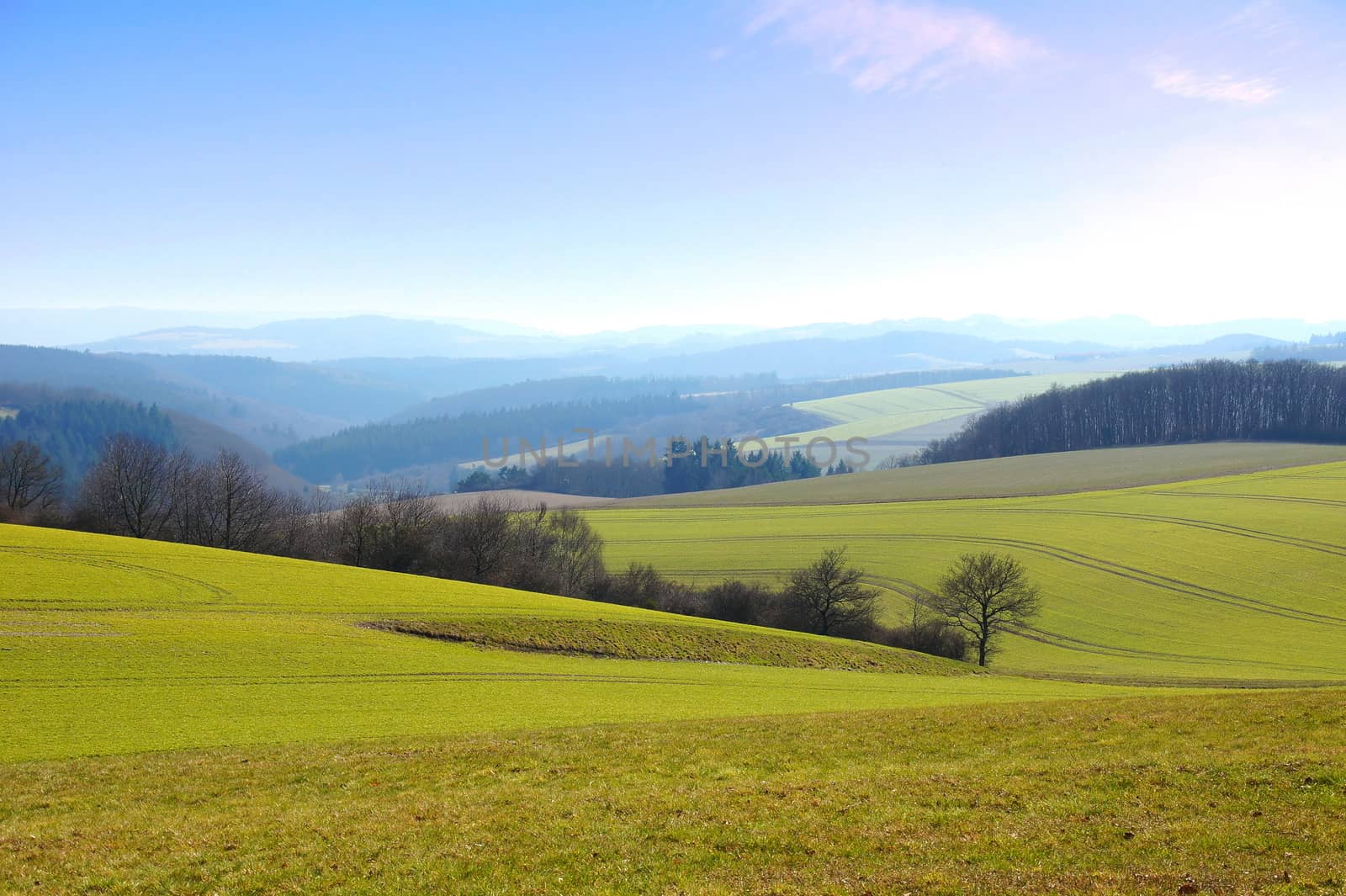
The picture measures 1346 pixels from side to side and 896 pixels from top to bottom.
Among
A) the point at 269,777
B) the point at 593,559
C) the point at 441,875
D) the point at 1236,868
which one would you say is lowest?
the point at 593,559

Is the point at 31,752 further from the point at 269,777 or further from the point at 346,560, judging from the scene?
the point at 346,560

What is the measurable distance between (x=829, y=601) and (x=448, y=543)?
27978 millimetres

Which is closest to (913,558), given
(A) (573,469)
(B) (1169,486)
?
(B) (1169,486)

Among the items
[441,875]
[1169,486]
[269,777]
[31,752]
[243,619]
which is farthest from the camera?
[1169,486]

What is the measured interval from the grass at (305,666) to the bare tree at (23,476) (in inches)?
1490

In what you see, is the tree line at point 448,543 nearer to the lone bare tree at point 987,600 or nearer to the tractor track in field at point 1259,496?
the lone bare tree at point 987,600

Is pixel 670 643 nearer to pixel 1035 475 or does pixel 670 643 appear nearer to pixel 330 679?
pixel 330 679

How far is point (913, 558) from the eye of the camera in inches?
2530

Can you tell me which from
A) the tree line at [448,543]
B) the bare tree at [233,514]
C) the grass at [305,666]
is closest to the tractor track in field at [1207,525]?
the tree line at [448,543]

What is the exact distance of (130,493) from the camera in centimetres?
6462

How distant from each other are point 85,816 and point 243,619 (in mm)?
17915

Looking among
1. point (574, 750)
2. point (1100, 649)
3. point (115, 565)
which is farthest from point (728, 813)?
point (1100, 649)

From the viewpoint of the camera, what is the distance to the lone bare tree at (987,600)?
1923 inches

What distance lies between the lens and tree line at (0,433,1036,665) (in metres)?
51.2
